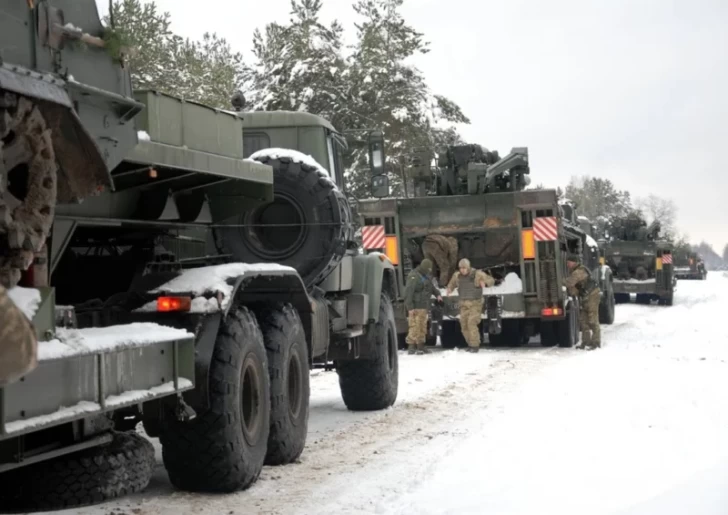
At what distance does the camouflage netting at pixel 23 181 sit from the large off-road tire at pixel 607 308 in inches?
909

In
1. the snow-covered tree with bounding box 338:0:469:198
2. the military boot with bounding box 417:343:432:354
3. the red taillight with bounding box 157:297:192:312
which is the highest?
the snow-covered tree with bounding box 338:0:469:198

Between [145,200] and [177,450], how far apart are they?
1.45m

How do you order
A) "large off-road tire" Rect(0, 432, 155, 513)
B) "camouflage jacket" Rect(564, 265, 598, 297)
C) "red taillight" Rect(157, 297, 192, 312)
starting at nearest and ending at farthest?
"large off-road tire" Rect(0, 432, 155, 513) < "red taillight" Rect(157, 297, 192, 312) < "camouflage jacket" Rect(564, 265, 598, 297)

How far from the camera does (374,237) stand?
19531 mm

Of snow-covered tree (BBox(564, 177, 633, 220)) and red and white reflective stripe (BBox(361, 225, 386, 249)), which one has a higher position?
snow-covered tree (BBox(564, 177, 633, 220))

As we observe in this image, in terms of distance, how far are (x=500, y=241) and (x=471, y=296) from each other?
125 centimetres

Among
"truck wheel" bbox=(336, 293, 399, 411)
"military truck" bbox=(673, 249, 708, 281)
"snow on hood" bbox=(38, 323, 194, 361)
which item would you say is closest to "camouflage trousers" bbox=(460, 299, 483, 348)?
"truck wheel" bbox=(336, 293, 399, 411)

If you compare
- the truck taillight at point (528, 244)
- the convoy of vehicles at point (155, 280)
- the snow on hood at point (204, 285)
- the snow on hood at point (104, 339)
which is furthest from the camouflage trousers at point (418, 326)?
the snow on hood at point (104, 339)

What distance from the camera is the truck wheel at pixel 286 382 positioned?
768 centimetres

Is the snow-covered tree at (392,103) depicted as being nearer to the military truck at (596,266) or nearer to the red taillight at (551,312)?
the military truck at (596,266)

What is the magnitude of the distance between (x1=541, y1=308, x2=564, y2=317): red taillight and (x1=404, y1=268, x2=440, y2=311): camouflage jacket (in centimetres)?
168

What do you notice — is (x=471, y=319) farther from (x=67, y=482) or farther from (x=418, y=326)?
(x=67, y=482)

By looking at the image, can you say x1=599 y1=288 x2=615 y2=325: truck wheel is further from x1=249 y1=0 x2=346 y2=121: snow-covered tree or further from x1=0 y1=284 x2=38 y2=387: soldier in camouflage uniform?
x1=0 y1=284 x2=38 y2=387: soldier in camouflage uniform

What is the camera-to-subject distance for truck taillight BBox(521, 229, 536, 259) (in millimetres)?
18406
